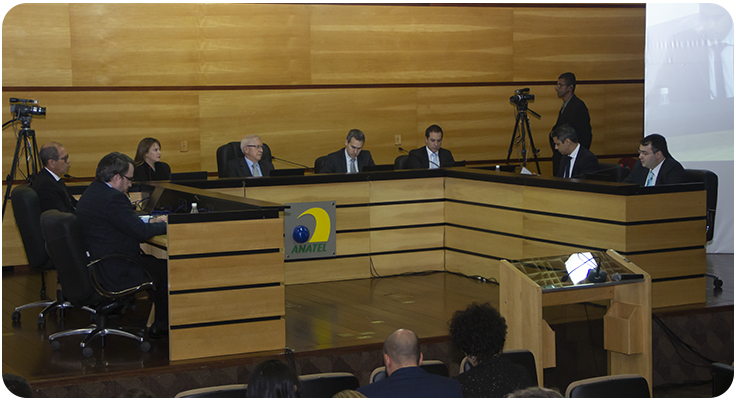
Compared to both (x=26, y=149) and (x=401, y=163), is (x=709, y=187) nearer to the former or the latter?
Result: (x=401, y=163)

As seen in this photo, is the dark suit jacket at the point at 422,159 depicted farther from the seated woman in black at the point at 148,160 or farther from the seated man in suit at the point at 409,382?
the seated man in suit at the point at 409,382

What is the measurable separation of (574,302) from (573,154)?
2.51 m

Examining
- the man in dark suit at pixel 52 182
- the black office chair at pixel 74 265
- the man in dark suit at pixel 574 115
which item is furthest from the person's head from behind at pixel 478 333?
the man in dark suit at pixel 574 115

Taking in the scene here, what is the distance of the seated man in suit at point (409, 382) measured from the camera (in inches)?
102

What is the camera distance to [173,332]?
13.8 ft

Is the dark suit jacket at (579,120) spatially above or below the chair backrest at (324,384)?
above

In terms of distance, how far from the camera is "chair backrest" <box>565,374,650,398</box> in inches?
110

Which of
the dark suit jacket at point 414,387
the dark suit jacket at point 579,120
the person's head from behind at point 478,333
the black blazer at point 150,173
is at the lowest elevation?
the dark suit jacket at point 414,387

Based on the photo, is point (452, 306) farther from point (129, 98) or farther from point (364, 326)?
Answer: point (129, 98)

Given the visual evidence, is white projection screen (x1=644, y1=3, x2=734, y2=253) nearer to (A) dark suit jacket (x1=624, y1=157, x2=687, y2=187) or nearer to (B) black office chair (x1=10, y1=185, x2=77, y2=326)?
(A) dark suit jacket (x1=624, y1=157, x2=687, y2=187)

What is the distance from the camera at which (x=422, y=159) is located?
23.9 ft

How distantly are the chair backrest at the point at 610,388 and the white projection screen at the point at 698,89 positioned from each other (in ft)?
18.9

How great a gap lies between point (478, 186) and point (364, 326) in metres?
2.04

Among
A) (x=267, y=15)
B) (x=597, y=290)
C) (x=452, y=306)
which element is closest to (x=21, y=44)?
(x=267, y=15)
